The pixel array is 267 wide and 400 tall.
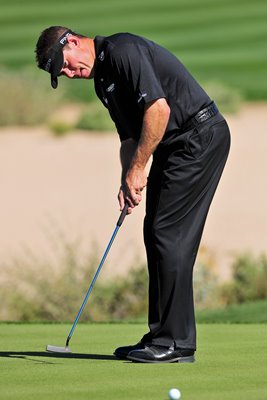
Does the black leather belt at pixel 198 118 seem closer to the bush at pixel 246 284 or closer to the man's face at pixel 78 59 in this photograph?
the man's face at pixel 78 59

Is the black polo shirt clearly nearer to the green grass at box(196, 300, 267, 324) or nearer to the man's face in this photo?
the man's face

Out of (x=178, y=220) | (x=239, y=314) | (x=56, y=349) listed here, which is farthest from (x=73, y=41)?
(x=239, y=314)

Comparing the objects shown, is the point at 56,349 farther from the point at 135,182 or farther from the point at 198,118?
the point at 198,118

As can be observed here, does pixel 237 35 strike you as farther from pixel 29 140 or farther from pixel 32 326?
pixel 32 326

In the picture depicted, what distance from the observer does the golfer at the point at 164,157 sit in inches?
250

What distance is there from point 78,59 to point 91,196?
12.4 m

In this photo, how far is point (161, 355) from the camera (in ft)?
21.1

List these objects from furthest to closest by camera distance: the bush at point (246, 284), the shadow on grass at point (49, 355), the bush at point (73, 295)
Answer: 1. the bush at point (246, 284)
2. the bush at point (73, 295)
3. the shadow on grass at point (49, 355)

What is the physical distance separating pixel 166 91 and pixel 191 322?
1121mm

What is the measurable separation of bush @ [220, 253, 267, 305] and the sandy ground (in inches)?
89.0

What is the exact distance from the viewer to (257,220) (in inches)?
677

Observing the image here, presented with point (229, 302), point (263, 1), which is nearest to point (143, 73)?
point (229, 302)

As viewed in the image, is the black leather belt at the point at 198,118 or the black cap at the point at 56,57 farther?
the black leather belt at the point at 198,118

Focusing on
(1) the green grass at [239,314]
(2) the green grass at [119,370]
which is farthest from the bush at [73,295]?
(2) the green grass at [119,370]
